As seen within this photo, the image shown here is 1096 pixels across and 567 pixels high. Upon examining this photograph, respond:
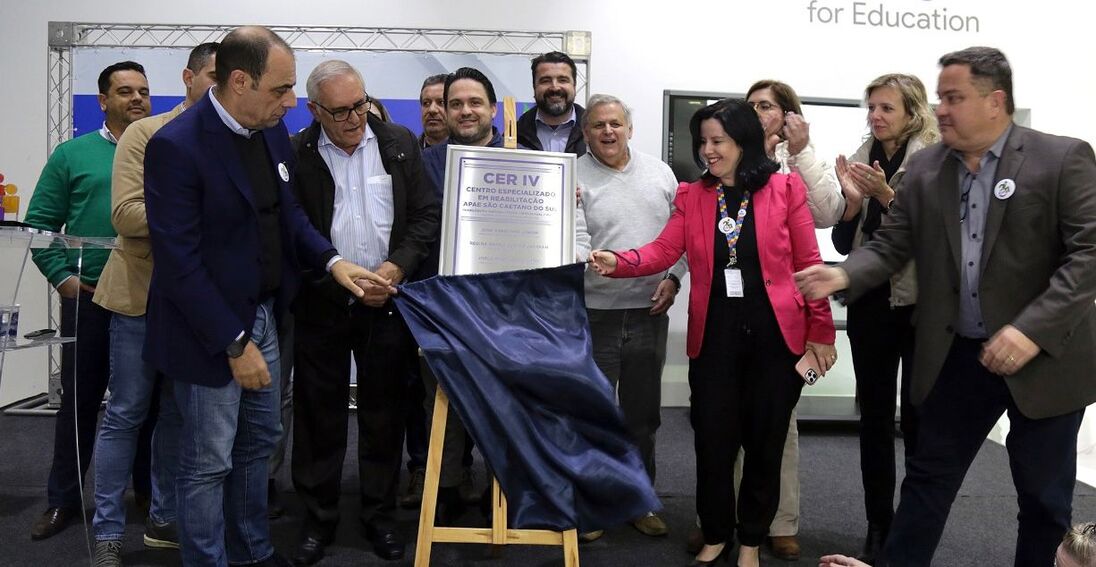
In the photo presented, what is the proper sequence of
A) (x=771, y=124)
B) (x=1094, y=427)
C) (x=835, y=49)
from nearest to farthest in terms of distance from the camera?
(x=771, y=124) < (x=1094, y=427) < (x=835, y=49)

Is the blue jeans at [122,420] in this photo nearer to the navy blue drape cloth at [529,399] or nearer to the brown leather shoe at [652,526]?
the navy blue drape cloth at [529,399]

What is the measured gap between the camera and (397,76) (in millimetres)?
5387

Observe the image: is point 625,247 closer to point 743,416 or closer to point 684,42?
point 743,416

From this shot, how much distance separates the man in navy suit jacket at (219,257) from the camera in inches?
89.8

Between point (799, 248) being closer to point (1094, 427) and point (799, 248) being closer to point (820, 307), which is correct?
point (820, 307)

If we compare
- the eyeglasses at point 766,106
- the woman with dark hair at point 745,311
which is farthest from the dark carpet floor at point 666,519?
the eyeglasses at point 766,106

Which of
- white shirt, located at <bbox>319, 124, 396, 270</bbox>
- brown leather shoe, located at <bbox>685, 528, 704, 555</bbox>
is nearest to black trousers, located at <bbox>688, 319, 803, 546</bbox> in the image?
brown leather shoe, located at <bbox>685, 528, 704, 555</bbox>

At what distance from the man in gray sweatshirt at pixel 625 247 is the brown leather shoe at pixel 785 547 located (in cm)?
42

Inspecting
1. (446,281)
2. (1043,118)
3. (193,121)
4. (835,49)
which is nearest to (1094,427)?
(1043,118)

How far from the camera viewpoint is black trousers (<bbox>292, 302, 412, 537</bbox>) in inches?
118

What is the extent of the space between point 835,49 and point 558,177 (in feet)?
12.2

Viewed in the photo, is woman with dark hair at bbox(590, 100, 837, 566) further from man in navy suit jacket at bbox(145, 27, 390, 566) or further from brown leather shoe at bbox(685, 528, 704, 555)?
man in navy suit jacket at bbox(145, 27, 390, 566)

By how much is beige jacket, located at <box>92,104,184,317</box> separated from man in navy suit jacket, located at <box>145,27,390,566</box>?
41 cm

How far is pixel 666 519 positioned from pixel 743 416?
2.77ft
